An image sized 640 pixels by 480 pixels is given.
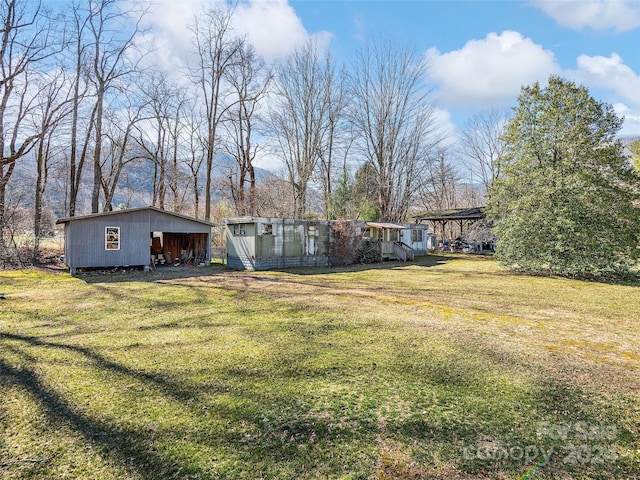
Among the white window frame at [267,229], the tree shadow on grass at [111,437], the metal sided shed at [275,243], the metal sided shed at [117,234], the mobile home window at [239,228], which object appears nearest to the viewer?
the tree shadow on grass at [111,437]

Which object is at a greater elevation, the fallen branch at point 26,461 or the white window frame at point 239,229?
the white window frame at point 239,229

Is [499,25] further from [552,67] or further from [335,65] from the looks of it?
[335,65]

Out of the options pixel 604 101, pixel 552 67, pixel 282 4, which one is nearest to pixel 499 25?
pixel 552 67

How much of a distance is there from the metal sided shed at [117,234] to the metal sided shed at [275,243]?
5.56ft

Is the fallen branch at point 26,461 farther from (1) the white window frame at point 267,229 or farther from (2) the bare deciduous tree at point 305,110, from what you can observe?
(2) the bare deciduous tree at point 305,110

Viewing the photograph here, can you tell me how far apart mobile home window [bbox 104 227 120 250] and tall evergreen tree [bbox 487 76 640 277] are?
1655cm

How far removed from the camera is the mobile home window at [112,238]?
13.7 meters

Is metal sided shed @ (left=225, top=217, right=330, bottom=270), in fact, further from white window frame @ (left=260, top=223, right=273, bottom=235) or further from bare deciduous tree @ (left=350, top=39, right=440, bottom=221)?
bare deciduous tree @ (left=350, top=39, right=440, bottom=221)

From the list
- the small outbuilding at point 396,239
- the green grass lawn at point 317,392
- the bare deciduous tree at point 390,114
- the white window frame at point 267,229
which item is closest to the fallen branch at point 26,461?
the green grass lawn at point 317,392

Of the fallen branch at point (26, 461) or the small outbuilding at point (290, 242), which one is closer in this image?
the fallen branch at point (26, 461)

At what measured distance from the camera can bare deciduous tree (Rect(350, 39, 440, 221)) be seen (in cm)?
2727

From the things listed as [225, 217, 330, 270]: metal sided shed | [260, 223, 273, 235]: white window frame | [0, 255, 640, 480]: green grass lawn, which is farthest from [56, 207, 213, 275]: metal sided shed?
[0, 255, 640, 480]: green grass lawn

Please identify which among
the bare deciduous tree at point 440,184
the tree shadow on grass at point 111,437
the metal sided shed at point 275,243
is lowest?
the tree shadow on grass at point 111,437

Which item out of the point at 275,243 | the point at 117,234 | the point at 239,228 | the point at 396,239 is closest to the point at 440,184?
the point at 396,239
